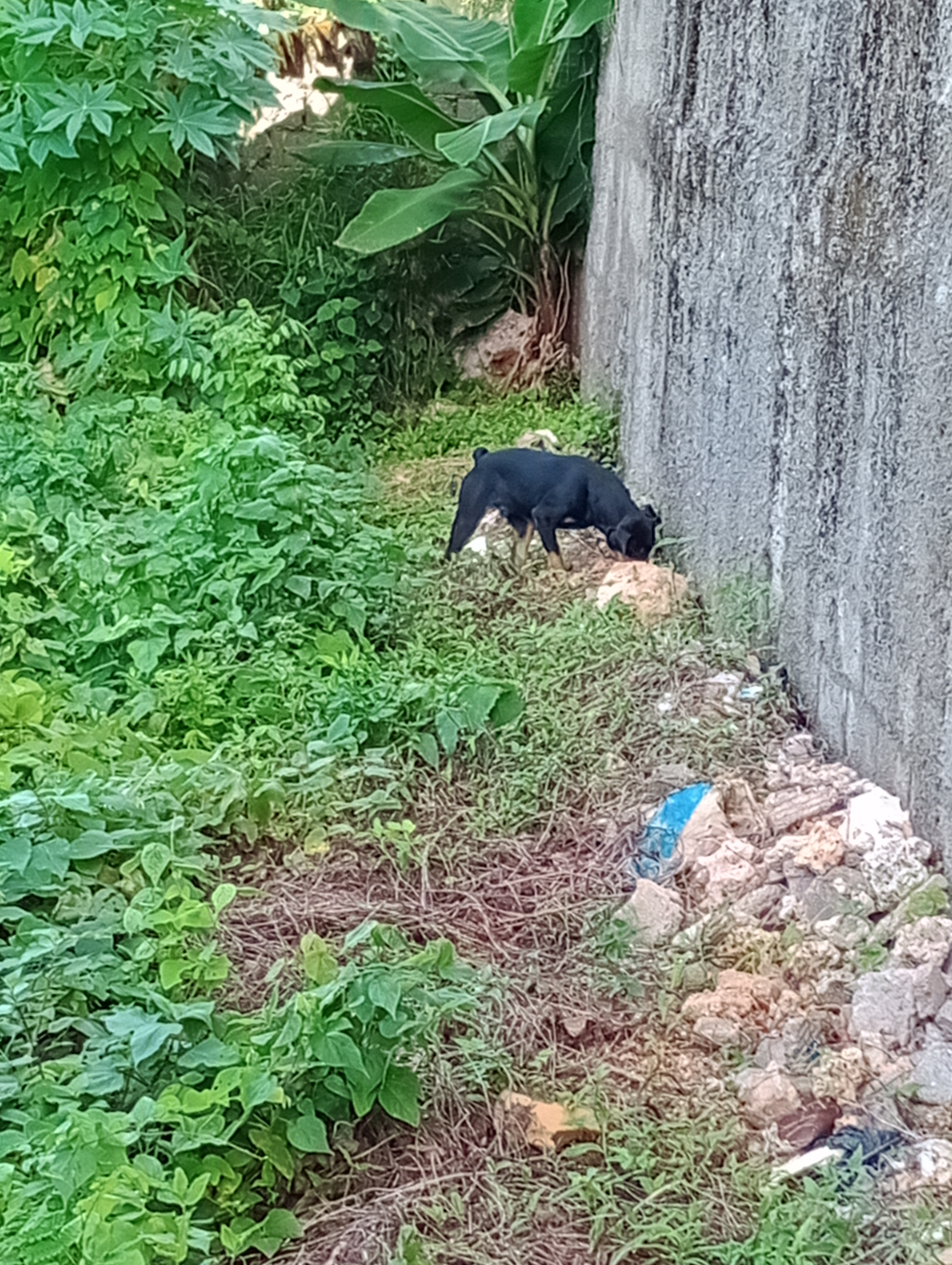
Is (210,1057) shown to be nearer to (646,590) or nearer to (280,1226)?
(280,1226)

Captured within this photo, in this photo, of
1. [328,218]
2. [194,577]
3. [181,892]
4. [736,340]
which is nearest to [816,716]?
[736,340]

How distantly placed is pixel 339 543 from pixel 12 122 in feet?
9.97

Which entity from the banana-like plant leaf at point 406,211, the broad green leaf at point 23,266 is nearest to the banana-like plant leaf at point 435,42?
the banana-like plant leaf at point 406,211

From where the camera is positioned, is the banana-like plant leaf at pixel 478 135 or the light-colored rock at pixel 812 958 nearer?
the light-colored rock at pixel 812 958

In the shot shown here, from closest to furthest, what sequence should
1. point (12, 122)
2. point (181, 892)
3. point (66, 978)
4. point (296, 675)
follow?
point (66, 978), point (181, 892), point (296, 675), point (12, 122)

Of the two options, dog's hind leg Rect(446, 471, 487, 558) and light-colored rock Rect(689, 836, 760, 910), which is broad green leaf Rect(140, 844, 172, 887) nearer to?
light-colored rock Rect(689, 836, 760, 910)

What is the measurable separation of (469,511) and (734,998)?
2.51 m

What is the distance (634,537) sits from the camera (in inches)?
175

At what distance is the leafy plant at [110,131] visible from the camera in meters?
5.84

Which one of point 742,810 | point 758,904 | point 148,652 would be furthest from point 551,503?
point 758,904

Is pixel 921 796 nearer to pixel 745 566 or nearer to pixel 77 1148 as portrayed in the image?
pixel 745 566

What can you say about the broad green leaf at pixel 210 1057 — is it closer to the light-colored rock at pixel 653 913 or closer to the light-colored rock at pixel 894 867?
the light-colored rock at pixel 653 913

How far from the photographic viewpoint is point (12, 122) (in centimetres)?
586

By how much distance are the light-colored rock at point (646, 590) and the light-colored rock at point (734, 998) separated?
5.32ft
